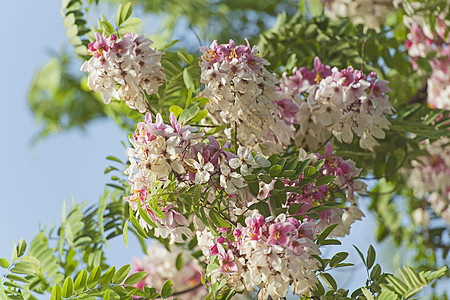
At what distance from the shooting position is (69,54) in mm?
2049

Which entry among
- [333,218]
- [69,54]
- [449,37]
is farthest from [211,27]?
[333,218]

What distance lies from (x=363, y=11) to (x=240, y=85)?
723 mm

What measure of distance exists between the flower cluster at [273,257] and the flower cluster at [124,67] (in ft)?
0.78

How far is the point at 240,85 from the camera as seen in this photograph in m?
0.66

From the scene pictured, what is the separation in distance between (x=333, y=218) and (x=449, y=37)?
775mm

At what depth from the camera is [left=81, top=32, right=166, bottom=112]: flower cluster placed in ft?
2.25

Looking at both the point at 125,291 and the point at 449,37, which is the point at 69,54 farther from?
the point at 125,291

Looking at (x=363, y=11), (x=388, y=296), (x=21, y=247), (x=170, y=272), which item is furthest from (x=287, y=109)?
(x=170, y=272)

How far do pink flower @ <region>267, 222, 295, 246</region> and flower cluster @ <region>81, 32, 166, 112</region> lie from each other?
0.25m

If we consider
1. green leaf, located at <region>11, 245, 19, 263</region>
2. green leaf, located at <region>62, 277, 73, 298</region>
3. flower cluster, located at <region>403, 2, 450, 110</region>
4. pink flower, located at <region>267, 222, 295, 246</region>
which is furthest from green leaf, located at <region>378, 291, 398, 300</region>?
flower cluster, located at <region>403, 2, 450, 110</region>

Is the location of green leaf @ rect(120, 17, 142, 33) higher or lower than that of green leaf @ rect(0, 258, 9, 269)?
higher

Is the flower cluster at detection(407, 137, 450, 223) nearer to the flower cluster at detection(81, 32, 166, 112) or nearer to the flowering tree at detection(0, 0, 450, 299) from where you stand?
the flowering tree at detection(0, 0, 450, 299)

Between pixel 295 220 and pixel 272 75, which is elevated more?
pixel 272 75

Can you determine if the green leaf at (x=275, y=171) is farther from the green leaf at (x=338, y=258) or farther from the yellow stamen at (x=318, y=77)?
the yellow stamen at (x=318, y=77)
